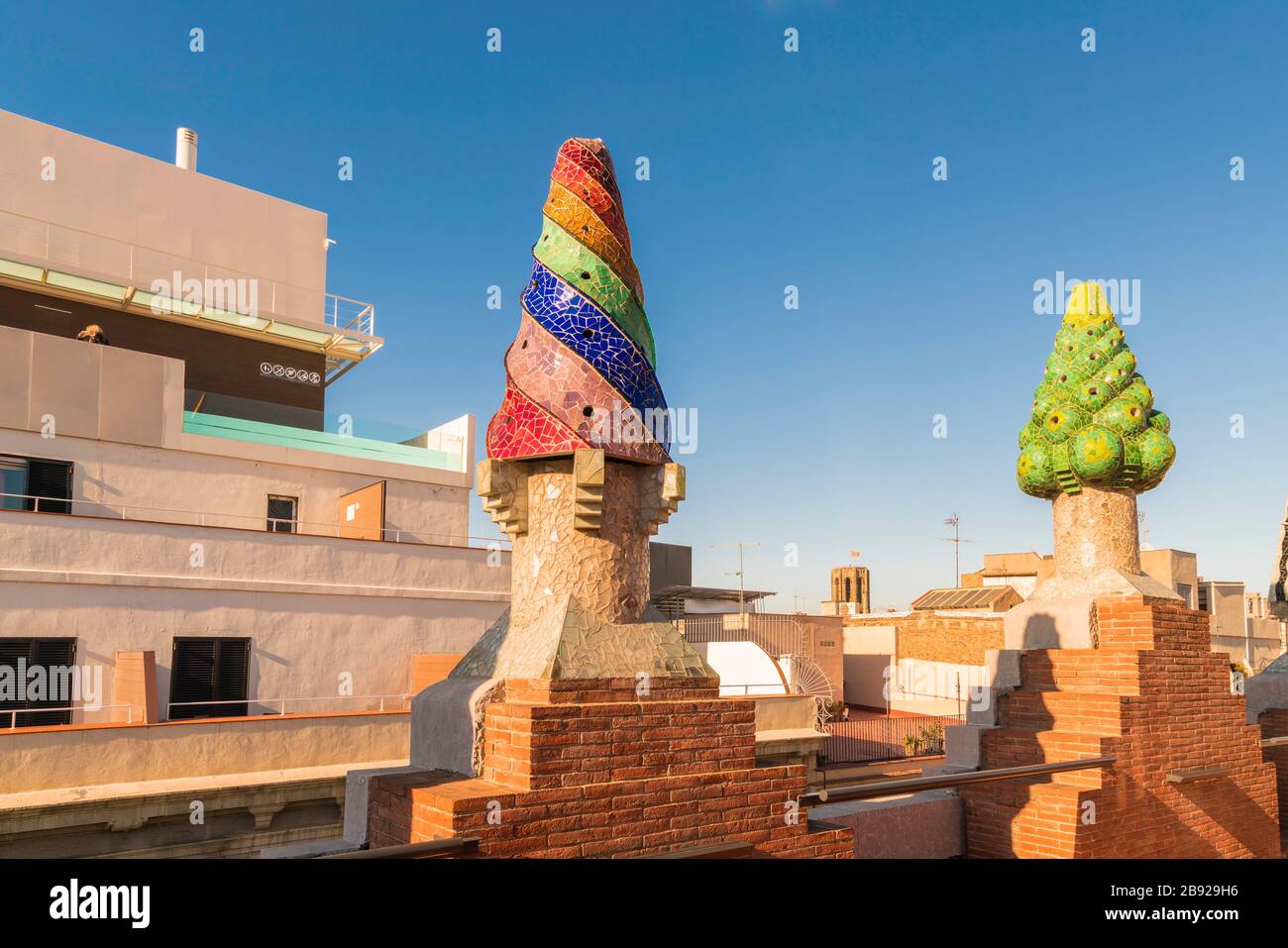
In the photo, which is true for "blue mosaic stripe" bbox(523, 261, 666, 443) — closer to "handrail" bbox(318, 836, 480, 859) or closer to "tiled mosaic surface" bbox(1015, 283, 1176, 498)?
"handrail" bbox(318, 836, 480, 859)

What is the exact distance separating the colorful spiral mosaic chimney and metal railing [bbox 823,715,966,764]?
19.6 m

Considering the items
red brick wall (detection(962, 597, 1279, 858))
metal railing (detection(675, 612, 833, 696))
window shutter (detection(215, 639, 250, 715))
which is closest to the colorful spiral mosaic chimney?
red brick wall (detection(962, 597, 1279, 858))

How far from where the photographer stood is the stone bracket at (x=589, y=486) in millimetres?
6066

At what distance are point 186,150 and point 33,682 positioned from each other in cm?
1638

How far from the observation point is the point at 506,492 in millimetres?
6430

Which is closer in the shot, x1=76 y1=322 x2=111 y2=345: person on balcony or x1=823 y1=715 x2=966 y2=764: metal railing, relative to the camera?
x1=76 y1=322 x2=111 y2=345: person on balcony

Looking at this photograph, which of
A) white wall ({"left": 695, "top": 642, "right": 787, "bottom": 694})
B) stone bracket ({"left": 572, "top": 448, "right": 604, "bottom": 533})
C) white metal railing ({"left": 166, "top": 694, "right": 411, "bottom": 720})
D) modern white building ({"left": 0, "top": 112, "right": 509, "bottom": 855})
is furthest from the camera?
white wall ({"left": 695, "top": 642, "right": 787, "bottom": 694})

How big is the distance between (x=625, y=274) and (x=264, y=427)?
16.9 meters

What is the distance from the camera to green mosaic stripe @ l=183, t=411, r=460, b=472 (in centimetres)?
2034

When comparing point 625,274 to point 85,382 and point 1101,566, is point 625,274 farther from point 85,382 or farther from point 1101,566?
point 85,382

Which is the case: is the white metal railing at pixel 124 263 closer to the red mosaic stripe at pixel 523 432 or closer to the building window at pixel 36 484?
the building window at pixel 36 484

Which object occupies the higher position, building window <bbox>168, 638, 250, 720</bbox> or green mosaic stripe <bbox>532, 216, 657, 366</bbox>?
green mosaic stripe <bbox>532, 216, 657, 366</bbox>

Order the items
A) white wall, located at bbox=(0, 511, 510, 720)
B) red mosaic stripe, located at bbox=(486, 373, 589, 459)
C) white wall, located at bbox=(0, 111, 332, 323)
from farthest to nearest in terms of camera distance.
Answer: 1. white wall, located at bbox=(0, 111, 332, 323)
2. white wall, located at bbox=(0, 511, 510, 720)
3. red mosaic stripe, located at bbox=(486, 373, 589, 459)

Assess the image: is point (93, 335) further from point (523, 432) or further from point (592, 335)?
point (592, 335)
